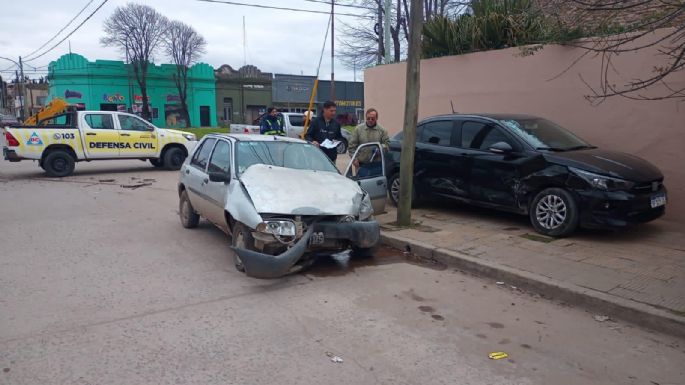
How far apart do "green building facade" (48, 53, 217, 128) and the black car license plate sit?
41216mm

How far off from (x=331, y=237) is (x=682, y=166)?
18.4 ft

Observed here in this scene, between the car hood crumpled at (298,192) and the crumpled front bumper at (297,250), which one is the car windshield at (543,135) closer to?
the car hood crumpled at (298,192)

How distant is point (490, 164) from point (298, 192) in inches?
127

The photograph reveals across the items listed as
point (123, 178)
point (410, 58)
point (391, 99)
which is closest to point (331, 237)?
A: point (410, 58)

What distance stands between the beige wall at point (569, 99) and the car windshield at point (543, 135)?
1138 mm

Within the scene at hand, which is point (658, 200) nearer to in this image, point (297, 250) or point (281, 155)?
point (297, 250)

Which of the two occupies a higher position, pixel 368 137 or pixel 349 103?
pixel 349 103

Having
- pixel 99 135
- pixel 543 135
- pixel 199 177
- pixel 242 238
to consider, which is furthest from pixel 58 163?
pixel 543 135

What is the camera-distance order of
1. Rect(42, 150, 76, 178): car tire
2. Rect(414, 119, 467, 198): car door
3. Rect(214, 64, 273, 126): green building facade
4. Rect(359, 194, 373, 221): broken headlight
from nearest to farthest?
Rect(359, 194, 373, 221): broken headlight → Rect(414, 119, 467, 198): car door → Rect(42, 150, 76, 178): car tire → Rect(214, 64, 273, 126): green building facade

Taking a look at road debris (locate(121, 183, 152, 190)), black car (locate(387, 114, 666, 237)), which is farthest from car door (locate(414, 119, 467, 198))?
road debris (locate(121, 183, 152, 190))

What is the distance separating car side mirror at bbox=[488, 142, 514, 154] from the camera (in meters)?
6.89

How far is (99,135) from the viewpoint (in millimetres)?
13953

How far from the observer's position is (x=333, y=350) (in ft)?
12.1

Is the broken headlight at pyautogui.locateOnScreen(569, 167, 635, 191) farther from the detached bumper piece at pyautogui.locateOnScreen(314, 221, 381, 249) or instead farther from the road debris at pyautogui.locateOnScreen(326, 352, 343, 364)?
the road debris at pyautogui.locateOnScreen(326, 352, 343, 364)
